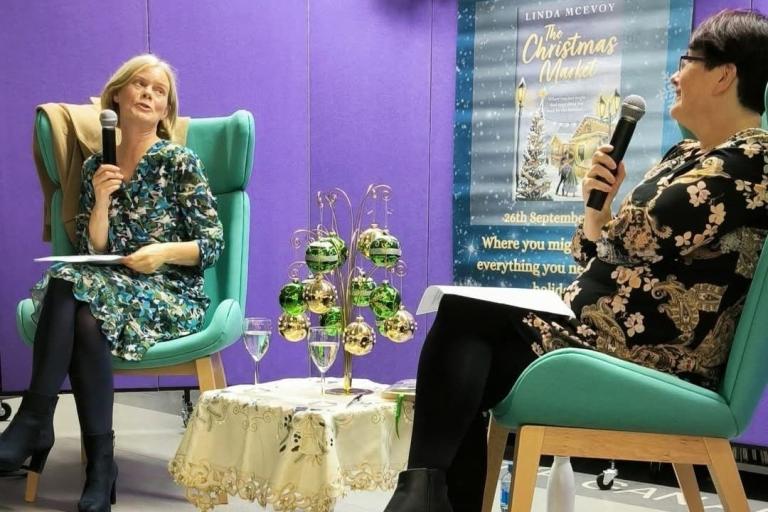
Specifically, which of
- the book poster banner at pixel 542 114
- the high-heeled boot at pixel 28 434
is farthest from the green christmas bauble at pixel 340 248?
the book poster banner at pixel 542 114

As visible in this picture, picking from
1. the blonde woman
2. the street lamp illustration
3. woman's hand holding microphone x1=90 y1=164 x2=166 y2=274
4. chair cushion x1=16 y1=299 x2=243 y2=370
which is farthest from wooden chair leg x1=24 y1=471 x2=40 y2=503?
the street lamp illustration

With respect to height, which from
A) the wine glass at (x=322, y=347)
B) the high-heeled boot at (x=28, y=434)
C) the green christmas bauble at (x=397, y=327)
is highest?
the green christmas bauble at (x=397, y=327)

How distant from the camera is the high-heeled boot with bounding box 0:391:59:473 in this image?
6.56 ft

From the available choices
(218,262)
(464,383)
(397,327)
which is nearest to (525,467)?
(464,383)

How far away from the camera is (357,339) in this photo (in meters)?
2.00

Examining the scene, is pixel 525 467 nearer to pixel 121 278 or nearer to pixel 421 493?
pixel 421 493

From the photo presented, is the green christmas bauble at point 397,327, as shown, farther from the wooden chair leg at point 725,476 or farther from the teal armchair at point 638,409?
the wooden chair leg at point 725,476

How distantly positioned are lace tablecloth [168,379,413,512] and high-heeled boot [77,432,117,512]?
253mm

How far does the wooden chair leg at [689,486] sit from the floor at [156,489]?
653 mm

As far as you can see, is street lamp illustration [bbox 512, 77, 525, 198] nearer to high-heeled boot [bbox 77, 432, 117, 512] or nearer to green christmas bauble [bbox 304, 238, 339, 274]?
green christmas bauble [bbox 304, 238, 339, 274]

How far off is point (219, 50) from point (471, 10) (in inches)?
42.2

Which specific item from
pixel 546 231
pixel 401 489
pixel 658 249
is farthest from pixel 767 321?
pixel 546 231

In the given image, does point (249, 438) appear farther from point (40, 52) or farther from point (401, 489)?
point (40, 52)

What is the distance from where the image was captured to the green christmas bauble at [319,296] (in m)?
2.05
